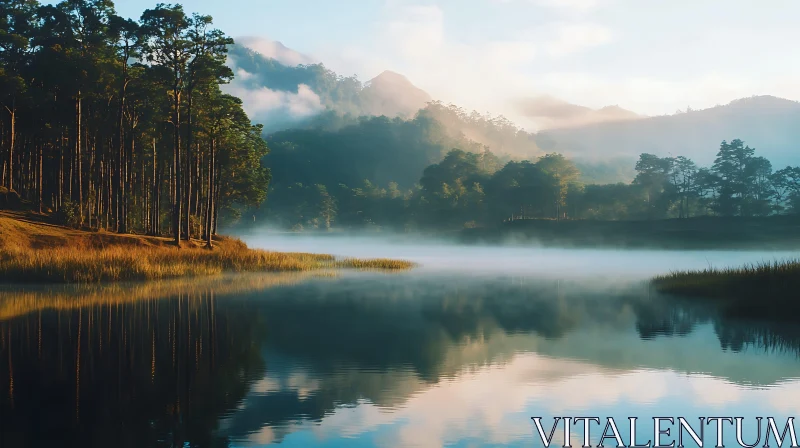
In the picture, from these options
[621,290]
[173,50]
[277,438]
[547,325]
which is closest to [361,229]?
[173,50]

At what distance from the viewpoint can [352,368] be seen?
52.4 ft

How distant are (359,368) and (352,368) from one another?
0.16 m

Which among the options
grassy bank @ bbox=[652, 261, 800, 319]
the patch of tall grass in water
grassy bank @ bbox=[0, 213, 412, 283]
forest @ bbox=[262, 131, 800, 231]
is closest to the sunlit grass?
grassy bank @ bbox=[652, 261, 800, 319]

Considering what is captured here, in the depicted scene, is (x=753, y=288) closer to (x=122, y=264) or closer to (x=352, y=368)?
(x=352, y=368)

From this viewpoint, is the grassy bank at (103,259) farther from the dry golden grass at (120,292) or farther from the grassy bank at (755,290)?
the grassy bank at (755,290)

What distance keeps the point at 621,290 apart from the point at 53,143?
5254 cm

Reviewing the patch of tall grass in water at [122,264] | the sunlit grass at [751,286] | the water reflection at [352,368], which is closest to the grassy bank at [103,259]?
the patch of tall grass in water at [122,264]

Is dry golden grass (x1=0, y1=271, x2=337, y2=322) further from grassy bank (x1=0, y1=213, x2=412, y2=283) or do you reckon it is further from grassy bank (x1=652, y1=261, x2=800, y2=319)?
grassy bank (x1=652, y1=261, x2=800, y2=319)

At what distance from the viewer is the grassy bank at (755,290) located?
79.9ft

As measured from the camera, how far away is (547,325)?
24.1 metres

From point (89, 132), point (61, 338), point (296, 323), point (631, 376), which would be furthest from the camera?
point (89, 132)

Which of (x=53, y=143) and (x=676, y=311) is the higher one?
(x=53, y=143)

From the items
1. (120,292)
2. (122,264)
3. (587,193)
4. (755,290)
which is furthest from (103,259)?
(587,193)

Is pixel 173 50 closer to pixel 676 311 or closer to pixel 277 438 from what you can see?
pixel 676 311
